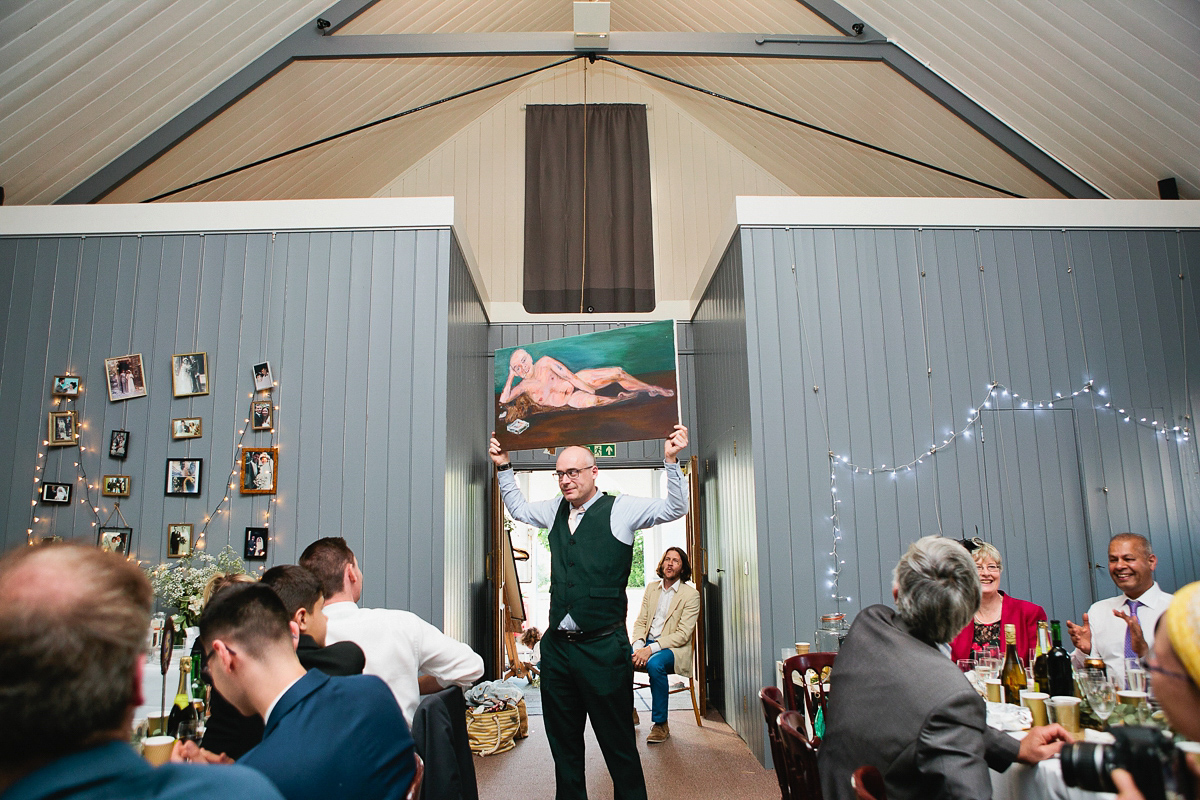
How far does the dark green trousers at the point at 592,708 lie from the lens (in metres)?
3.26

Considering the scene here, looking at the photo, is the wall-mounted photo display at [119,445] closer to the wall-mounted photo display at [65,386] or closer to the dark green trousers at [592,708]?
the wall-mounted photo display at [65,386]

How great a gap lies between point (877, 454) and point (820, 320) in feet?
3.07

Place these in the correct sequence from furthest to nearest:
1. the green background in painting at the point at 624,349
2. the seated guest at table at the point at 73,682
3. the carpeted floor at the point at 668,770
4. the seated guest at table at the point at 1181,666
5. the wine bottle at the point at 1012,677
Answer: the carpeted floor at the point at 668,770 < the green background in painting at the point at 624,349 < the wine bottle at the point at 1012,677 < the seated guest at table at the point at 1181,666 < the seated guest at table at the point at 73,682

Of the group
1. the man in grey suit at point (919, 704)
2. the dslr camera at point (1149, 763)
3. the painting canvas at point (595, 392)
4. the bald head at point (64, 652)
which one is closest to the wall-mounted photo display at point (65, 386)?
the painting canvas at point (595, 392)

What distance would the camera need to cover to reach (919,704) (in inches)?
66.2

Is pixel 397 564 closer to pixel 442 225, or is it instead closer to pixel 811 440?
pixel 442 225

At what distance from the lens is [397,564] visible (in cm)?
466

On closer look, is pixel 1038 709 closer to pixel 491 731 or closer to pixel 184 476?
pixel 491 731

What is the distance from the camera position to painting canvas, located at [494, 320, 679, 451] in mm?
4027

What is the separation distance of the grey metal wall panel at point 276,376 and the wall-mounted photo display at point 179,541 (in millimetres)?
57

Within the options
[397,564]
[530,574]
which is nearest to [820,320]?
[397,564]

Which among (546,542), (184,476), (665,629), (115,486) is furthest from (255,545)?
(546,542)

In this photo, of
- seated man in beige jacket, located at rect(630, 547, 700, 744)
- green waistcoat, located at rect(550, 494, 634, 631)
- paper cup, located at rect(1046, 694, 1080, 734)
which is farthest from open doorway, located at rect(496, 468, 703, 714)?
paper cup, located at rect(1046, 694, 1080, 734)

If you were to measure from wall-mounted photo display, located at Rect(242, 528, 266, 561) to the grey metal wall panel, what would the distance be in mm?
61
